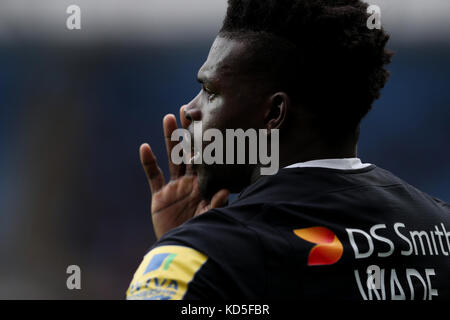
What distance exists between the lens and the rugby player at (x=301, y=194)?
1245 mm

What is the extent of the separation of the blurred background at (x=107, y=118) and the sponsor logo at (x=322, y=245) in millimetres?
4673

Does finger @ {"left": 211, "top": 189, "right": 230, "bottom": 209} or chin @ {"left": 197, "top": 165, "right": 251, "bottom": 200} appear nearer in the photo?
chin @ {"left": 197, "top": 165, "right": 251, "bottom": 200}

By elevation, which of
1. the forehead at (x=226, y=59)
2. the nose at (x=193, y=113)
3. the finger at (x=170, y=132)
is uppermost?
the forehead at (x=226, y=59)

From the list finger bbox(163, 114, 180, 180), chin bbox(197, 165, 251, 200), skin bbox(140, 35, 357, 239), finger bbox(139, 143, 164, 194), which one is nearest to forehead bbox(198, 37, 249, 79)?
skin bbox(140, 35, 357, 239)

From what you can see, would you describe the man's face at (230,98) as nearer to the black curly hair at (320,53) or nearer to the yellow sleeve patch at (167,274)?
the black curly hair at (320,53)

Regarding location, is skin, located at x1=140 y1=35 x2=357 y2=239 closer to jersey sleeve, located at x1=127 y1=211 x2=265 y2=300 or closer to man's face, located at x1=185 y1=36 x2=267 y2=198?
man's face, located at x1=185 y1=36 x2=267 y2=198

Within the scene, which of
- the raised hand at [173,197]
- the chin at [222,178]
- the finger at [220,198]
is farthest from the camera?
the raised hand at [173,197]

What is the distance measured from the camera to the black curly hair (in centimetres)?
148

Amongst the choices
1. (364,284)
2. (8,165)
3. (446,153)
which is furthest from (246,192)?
(8,165)

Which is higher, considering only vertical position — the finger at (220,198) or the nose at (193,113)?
the nose at (193,113)

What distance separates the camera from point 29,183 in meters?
6.59

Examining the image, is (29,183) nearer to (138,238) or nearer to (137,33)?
(138,238)

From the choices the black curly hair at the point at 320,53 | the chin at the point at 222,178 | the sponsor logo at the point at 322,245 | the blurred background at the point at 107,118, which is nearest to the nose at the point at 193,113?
the chin at the point at 222,178

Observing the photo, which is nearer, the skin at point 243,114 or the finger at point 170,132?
the skin at point 243,114
